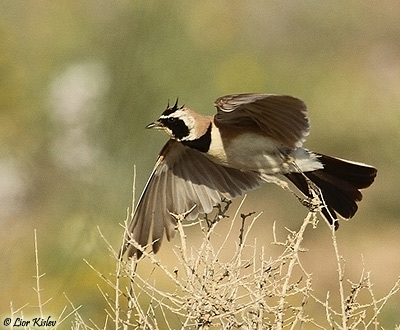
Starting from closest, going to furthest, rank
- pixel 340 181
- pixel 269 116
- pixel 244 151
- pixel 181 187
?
pixel 269 116
pixel 244 151
pixel 340 181
pixel 181 187

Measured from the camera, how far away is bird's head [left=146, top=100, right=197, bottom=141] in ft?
14.9

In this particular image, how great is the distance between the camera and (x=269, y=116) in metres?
4.40

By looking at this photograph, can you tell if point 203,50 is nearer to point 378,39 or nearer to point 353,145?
point 353,145

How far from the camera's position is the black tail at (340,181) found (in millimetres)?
4777

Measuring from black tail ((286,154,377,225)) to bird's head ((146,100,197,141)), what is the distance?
0.56 meters

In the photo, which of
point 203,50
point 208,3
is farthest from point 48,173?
point 208,3

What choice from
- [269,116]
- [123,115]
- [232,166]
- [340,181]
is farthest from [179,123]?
[123,115]

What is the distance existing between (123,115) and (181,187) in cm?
434

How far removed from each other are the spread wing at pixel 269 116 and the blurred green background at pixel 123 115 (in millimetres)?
1554

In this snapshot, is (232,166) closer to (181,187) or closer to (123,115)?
(181,187)

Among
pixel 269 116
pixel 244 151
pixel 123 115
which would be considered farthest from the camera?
pixel 123 115

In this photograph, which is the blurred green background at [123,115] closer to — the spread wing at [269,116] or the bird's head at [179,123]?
the bird's head at [179,123]

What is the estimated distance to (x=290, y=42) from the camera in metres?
14.5

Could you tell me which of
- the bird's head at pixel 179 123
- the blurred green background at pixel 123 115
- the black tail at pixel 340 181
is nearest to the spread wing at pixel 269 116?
the bird's head at pixel 179 123
